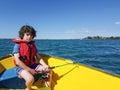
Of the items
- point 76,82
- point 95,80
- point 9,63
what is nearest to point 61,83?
point 76,82

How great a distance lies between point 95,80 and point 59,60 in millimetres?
1556

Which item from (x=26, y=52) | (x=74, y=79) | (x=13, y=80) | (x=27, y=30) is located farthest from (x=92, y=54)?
(x=27, y=30)

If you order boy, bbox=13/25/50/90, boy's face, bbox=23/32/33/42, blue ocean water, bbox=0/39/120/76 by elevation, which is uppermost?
boy's face, bbox=23/32/33/42

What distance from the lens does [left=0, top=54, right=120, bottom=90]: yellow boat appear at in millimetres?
3977

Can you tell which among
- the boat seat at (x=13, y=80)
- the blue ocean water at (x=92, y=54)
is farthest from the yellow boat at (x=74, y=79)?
the blue ocean water at (x=92, y=54)

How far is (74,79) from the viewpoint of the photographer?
438 cm

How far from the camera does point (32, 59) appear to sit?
4492mm

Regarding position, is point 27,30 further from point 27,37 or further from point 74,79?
point 74,79

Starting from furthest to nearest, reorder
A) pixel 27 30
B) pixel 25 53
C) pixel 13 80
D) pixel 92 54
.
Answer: pixel 92 54 < pixel 13 80 < pixel 25 53 < pixel 27 30

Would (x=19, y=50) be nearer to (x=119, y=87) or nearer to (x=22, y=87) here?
(x=22, y=87)

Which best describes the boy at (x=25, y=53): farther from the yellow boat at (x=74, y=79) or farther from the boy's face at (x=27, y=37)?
the yellow boat at (x=74, y=79)

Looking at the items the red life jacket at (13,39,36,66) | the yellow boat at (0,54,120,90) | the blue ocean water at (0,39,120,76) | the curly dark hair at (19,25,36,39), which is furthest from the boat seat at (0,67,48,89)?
the blue ocean water at (0,39,120,76)

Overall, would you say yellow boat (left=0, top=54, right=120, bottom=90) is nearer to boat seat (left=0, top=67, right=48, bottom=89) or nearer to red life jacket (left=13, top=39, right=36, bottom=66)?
boat seat (left=0, top=67, right=48, bottom=89)

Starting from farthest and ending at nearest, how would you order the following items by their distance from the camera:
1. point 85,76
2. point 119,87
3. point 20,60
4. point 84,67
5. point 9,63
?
point 9,63
point 84,67
point 85,76
point 20,60
point 119,87
